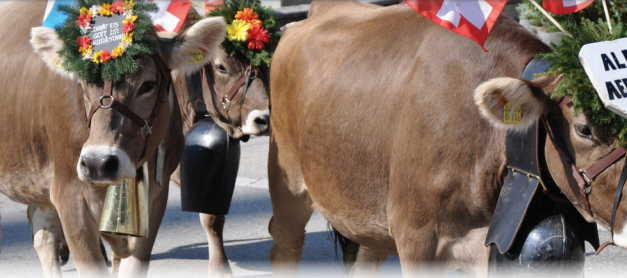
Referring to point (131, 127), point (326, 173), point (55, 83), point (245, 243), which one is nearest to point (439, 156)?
point (326, 173)

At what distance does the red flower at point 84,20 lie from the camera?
3580mm

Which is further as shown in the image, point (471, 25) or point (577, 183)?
point (471, 25)

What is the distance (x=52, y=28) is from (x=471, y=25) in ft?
7.44

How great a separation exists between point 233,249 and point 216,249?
79 cm

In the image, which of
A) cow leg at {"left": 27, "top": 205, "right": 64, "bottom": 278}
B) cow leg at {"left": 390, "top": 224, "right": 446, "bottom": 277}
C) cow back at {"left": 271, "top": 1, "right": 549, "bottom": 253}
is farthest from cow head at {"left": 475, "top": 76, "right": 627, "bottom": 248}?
cow leg at {"left": 27, "top": 205, "right": 64, "bottom": 278}

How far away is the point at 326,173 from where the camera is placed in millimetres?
3496

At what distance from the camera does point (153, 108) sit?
3629 mm

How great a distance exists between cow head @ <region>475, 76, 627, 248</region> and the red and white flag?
69 cm

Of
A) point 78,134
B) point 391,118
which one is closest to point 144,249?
point 78,134

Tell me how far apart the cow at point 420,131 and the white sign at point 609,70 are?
0.12 metres

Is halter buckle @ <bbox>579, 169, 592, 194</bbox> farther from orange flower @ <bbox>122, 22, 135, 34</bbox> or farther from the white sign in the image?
orange flower @ <bbox>122, 22, 135, 34</bbox>

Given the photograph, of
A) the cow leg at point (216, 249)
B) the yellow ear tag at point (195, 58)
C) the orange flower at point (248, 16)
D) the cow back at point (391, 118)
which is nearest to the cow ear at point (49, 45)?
the yellow ear tag at point (195, 58)

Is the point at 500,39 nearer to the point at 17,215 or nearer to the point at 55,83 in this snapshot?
the point at 55,83

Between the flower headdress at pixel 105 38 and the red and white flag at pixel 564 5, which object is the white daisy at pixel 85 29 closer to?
the flower headdress at pixel 105 38
